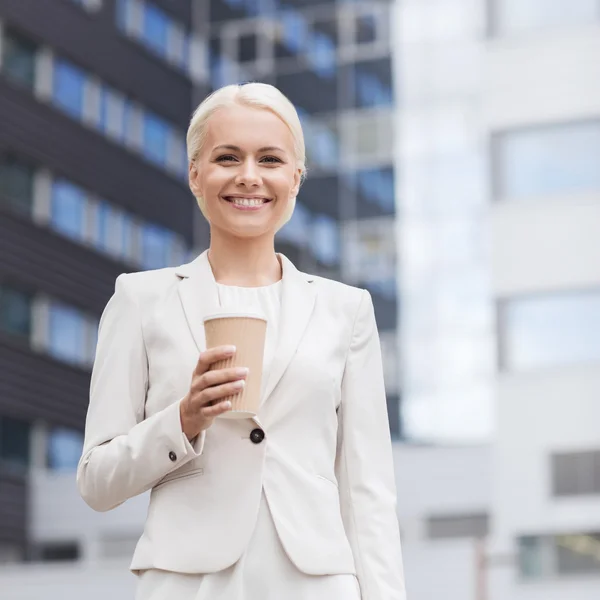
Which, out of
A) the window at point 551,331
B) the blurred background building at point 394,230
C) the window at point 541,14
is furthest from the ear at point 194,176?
the window at point 541,14

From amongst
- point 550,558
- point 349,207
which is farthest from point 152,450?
point 349,207

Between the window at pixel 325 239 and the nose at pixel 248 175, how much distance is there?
76.3 ft

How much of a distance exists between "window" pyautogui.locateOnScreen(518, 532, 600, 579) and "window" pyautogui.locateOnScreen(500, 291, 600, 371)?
2.38 metres

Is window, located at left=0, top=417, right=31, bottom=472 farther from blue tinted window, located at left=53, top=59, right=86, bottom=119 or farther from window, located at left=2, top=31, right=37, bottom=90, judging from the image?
window, located at left=2, top=31, right=37, bottom=90

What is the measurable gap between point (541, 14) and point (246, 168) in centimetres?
2026

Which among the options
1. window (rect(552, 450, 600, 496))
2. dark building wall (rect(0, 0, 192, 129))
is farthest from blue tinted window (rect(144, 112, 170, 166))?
window (rect(552, 450, 600, 496))

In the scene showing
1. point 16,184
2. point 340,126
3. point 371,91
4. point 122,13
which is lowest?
point 16,184

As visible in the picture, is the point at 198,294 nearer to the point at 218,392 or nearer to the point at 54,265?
the point at 218,392

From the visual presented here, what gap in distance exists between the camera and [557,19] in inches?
874

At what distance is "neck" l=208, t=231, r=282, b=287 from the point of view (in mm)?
2756

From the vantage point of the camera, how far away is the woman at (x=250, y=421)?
8.29ft

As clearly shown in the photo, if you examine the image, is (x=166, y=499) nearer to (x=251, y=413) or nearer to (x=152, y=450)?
(x=152, y=450)

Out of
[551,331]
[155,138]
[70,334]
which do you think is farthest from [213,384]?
[155,138]

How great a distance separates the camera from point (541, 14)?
22.2m
